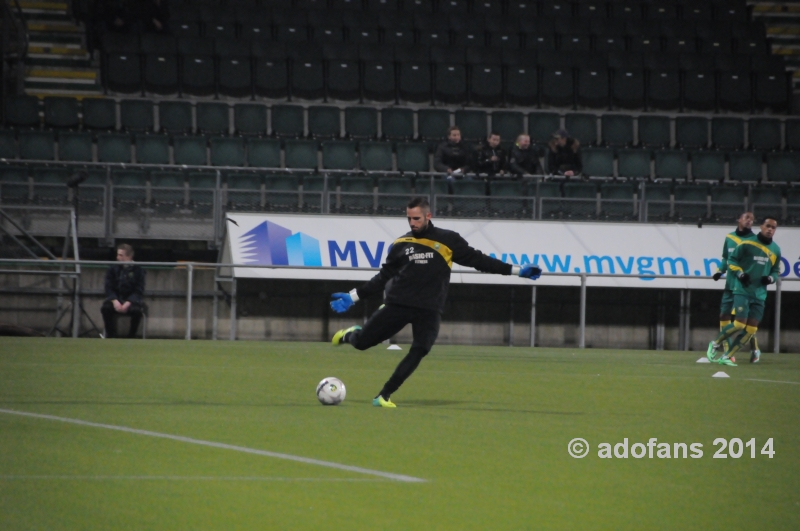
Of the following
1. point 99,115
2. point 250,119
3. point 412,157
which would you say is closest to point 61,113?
point 99,115

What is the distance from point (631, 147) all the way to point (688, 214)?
3259mm

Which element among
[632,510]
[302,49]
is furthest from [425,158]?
[632,510]

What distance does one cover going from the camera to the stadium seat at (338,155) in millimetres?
22969

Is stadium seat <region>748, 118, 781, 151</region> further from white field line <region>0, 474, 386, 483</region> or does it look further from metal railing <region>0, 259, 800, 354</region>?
white field line <region>0, 474, 386, 483</region>

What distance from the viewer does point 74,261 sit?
65.8 ft

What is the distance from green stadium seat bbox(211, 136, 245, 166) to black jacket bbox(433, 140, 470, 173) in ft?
13.7

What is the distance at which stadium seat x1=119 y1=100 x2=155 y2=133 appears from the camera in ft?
79.7

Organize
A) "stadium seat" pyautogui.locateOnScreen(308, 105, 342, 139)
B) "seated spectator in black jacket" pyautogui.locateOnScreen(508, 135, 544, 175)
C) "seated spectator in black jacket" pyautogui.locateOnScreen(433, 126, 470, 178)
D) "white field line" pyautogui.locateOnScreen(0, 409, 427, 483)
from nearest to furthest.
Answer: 1. "white field line" pyautogui.locateOnScreen(0, 409, 427, 483)
2. "seated spectator in black jacket" pyautogui.locateOnScreen(433, 126, 470, 178)
3. "seated spectator in black jacket" pyautogui.locateOnScreen(508, 135, 544, 175)
4. "stadium seat" pyautogui.locateOnScreen(308, 105, 342, 139)

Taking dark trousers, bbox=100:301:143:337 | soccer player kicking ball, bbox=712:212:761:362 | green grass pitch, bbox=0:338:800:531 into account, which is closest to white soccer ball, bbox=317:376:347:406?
green grass pitch, bbox=0:338:800:531

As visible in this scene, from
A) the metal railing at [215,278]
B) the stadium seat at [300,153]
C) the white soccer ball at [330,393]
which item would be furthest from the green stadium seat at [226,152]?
the white soccer ball at [330,393]

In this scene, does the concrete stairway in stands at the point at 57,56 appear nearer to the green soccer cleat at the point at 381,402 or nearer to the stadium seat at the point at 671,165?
the stadium seat at the point at 671,165

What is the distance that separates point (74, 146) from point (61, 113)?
68.4 inches

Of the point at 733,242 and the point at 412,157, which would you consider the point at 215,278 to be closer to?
the point at 412,157

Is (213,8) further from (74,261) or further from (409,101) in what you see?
(74,261)
